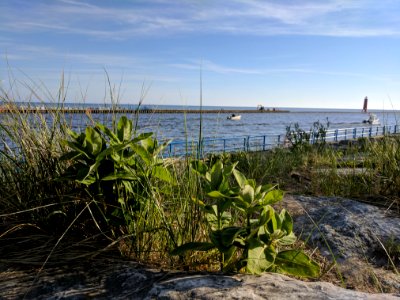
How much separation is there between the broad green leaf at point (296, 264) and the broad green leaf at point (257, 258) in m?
0.13

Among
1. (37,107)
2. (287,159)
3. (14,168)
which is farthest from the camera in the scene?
(287,159)

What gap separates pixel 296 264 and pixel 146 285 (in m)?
0.70

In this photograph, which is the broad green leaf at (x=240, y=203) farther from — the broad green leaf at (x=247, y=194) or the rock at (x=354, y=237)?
the rock at (x=354, y=237)

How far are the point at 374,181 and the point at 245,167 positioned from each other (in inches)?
79.9

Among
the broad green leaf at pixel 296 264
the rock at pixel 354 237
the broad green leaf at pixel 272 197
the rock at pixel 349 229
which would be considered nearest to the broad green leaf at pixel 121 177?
the broad green leaf at pixel 272 197

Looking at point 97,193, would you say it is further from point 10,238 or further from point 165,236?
point 10,238

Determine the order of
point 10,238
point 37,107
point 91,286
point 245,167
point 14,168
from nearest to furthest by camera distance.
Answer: point 91,286, point 10,238, point 14,168, point 37,107, point 245,167

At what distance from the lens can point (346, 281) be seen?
2.44m

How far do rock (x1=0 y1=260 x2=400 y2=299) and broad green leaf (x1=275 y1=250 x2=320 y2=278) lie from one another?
53mm

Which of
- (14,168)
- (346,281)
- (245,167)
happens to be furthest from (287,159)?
(14,168)

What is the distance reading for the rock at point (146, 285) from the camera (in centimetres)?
160

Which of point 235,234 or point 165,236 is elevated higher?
point 235,234

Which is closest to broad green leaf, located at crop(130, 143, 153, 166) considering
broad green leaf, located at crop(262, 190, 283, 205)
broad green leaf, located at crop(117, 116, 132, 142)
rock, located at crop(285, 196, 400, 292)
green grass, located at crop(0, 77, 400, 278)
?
green grass, located at crop(0, 77, 400, 278)

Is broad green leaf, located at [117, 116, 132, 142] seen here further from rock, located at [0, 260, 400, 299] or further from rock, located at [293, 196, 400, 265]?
rock, located at [293, 196, 400, 265]
